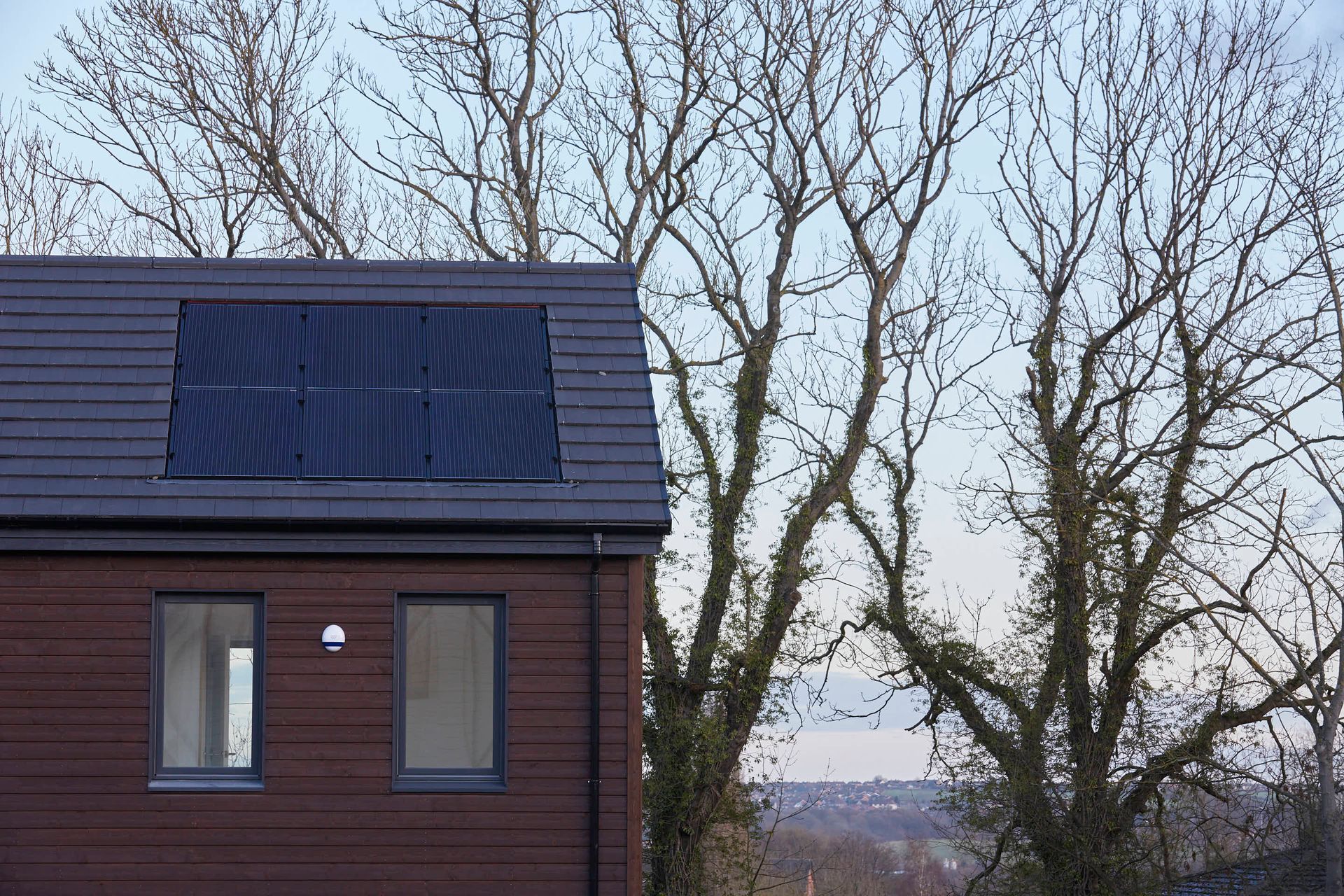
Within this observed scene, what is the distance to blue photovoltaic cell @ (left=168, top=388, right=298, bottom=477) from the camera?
31.5 ft

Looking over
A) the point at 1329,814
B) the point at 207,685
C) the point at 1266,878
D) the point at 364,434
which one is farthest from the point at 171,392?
the point at 1266,878

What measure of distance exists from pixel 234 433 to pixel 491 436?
Answer: 1.91 meters

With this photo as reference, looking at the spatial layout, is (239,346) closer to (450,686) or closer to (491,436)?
(491,436)

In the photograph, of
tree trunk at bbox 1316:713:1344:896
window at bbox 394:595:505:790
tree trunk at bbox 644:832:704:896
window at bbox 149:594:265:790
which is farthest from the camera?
tree trunk at bbox 644:832:704:896

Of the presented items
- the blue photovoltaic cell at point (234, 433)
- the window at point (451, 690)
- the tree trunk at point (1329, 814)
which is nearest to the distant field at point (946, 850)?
the tree trunk at point (1329, 814)

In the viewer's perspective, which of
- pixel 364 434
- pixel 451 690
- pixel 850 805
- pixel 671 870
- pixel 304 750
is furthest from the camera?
pixel 850 805

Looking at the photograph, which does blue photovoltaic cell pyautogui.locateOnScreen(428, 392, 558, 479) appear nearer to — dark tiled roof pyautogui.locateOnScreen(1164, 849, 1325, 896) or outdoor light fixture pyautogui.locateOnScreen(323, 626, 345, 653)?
outdoor light fixture pyautogui.locateOnScreen(323, 626, 345, 653)

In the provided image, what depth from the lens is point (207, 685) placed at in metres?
9.42

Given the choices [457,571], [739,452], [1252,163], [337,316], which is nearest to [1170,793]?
[739,452]

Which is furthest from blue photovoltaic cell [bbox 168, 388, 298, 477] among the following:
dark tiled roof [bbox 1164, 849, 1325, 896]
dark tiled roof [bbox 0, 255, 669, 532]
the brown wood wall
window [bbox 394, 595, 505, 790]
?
dark tiled roof [bbox 1164, 849, 1325, 896]

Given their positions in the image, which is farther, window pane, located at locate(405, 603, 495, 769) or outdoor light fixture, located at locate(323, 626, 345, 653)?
window pane, located at locate(405, 603, 495, 769)

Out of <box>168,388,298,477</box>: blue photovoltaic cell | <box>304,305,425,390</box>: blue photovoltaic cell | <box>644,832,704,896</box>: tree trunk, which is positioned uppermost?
<box>304,305,425,390</box>: blue photovoltaic cell

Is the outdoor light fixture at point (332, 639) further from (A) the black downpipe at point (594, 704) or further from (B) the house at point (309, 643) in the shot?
(A) the black downpipe at point (594, 704)

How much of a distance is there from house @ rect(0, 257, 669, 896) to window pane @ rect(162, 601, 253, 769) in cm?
2
